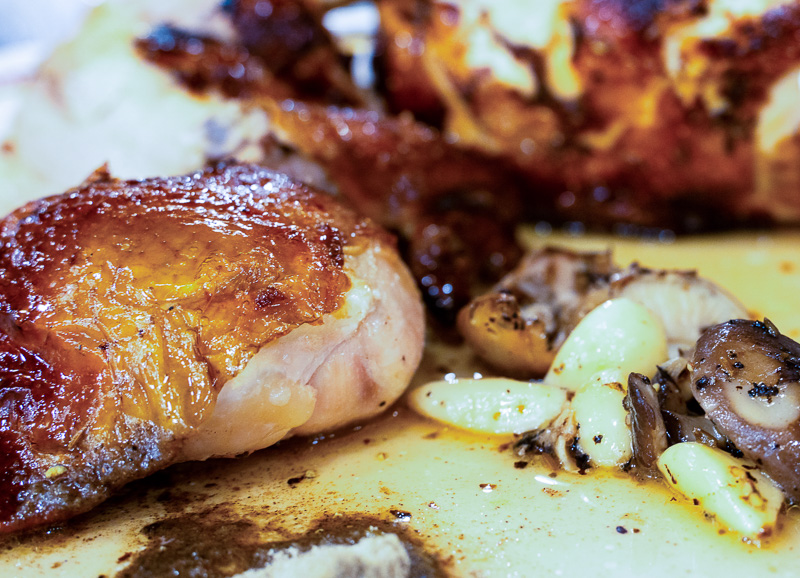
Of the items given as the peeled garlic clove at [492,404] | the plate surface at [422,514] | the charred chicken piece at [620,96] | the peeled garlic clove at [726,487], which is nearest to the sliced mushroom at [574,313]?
the peeled garlic clove at [492,404]

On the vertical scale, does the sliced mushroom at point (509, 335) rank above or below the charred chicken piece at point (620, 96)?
below

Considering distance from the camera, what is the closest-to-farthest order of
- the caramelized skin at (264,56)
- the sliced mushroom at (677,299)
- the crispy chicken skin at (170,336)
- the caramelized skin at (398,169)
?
the crispy chicken skin at (170,336) < the sliced mushroom at (677,299) < the caramelized skin at (398,169) < the caramelized skin at (264,56)

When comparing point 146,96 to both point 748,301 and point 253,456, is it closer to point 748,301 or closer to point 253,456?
point 253,456

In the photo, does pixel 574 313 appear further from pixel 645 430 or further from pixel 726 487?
pixel 726 487

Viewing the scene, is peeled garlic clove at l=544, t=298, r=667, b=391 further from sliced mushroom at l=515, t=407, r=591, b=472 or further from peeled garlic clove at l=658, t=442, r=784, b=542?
peeled garlic clove at l=658, t=442, r=784, b=542

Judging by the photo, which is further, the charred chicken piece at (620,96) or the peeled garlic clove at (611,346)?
the charred chicken piece at (620,96)

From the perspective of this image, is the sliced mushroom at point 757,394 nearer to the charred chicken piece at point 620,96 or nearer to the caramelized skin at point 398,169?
the caramelized skin at point 398,169

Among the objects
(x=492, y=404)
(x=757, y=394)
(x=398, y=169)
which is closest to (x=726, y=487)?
(x=757, y=394)
